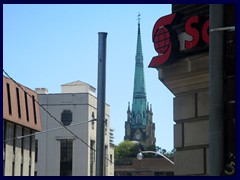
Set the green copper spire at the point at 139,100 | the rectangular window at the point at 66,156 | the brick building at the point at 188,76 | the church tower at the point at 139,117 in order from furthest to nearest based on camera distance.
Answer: the green copper spire at the point at 139,100
the church tower at the point at 139,117
the rectangular window at the point at 66,156
the brick building at the point at 188,76

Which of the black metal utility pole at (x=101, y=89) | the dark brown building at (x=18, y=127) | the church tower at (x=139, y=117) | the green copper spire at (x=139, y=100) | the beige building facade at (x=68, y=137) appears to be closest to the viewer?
the black metal utility pole at (x=101, y=89)

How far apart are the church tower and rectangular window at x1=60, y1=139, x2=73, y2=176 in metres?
98.2

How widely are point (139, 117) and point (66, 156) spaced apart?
107m

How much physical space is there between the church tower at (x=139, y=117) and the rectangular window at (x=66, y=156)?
98180mm

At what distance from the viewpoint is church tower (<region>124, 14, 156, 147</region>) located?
18876cm

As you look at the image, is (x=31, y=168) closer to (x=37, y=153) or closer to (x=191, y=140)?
(x=37, y=153)

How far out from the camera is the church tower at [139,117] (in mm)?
188762

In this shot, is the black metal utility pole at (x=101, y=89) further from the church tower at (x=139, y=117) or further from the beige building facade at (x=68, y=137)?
the church tower at (x=139, y=117)

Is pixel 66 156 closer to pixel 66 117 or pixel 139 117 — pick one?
pixel 66 117

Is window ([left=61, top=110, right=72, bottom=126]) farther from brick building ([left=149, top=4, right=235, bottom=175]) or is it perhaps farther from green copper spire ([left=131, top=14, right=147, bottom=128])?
green copper spire ([left=131, top=14, right=147, bottom=128])

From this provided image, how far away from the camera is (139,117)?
A: 193375 millimetres

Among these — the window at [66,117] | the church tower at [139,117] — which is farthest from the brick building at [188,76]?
the church tower at [139,117]

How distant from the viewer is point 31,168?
65875 mm

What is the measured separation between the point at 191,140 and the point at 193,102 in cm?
66
